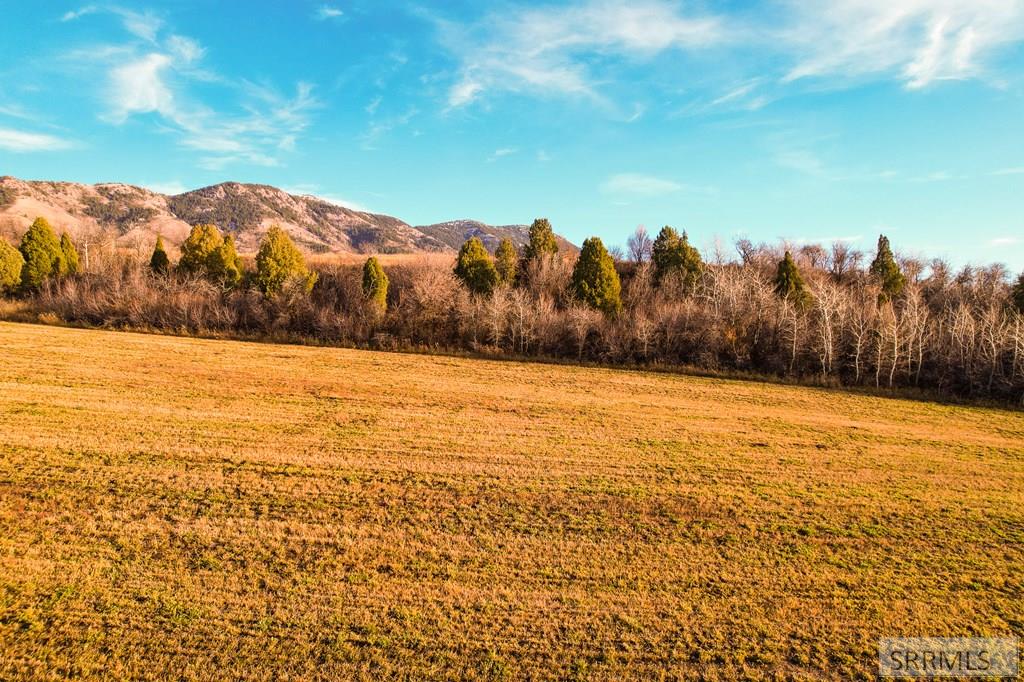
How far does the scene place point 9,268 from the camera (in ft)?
169

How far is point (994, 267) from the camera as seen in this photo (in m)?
65.9

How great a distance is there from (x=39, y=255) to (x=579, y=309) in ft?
193

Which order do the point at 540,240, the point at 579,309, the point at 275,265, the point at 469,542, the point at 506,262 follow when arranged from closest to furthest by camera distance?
1. the point at 469,542
2. the point at 579,309
3. the point at 275,265
4. the point at 506,262
5. the point at 540,240

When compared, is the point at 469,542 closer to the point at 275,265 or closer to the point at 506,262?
the point at 275,265

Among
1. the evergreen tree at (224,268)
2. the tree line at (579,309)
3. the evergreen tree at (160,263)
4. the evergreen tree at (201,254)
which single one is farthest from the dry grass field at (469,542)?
the evergreen tree at (160,263)

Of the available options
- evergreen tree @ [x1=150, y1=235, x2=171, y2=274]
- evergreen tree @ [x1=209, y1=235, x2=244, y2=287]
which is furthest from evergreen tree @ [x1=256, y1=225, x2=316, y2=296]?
evergreen tree @ [x1=150, y1=235, x2=171, y2=274]

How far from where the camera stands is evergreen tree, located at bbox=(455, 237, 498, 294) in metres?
52.2

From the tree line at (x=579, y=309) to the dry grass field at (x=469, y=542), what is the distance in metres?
17.0

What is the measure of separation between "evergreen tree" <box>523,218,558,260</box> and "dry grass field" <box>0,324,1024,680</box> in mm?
44276

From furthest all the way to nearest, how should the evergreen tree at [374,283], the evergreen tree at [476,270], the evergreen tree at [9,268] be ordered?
the evergreen tree at [476,270] → the evergreen tree at [9,268] → the evergreen tree at [374,283]

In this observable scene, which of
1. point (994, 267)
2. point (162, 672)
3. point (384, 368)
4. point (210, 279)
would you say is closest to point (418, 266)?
point (210, 279)

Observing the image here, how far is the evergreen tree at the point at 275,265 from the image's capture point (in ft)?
157

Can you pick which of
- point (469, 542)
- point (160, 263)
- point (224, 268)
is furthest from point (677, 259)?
point (160, 263)

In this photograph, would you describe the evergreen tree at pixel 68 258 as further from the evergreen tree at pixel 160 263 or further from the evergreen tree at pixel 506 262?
the evergreen tree at pixel 506 262
